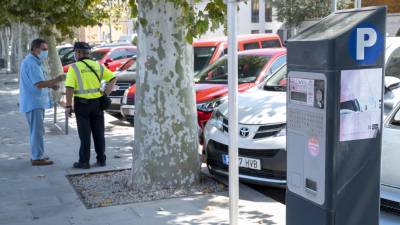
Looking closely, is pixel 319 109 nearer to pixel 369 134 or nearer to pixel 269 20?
pixel 369 134

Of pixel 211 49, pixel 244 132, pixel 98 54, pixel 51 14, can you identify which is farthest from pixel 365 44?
pixel 98 54

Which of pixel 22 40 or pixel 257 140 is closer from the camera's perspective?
pixel 257 140

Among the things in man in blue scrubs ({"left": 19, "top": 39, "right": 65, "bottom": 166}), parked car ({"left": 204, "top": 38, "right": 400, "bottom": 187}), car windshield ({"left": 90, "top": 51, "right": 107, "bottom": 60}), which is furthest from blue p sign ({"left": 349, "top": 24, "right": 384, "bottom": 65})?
car windshield ({"left": 90, "top": 51, "right": 107, "bottom": 60})

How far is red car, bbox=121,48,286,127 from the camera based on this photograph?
8.48 metres

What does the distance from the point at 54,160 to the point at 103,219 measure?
3.03 m

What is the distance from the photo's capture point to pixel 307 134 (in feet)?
10.7

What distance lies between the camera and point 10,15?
47.5 feet

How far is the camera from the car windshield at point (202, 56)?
11836mm

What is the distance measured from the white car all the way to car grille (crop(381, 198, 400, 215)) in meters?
1.69

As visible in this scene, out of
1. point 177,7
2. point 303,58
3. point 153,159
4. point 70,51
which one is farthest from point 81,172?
point 70,51

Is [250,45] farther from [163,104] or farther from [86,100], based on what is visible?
[163,104]

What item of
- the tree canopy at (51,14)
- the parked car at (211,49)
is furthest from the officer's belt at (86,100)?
the tree canopy at (51,14)

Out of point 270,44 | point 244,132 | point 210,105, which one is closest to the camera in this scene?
point 244,132

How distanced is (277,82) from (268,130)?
1.73 metres
